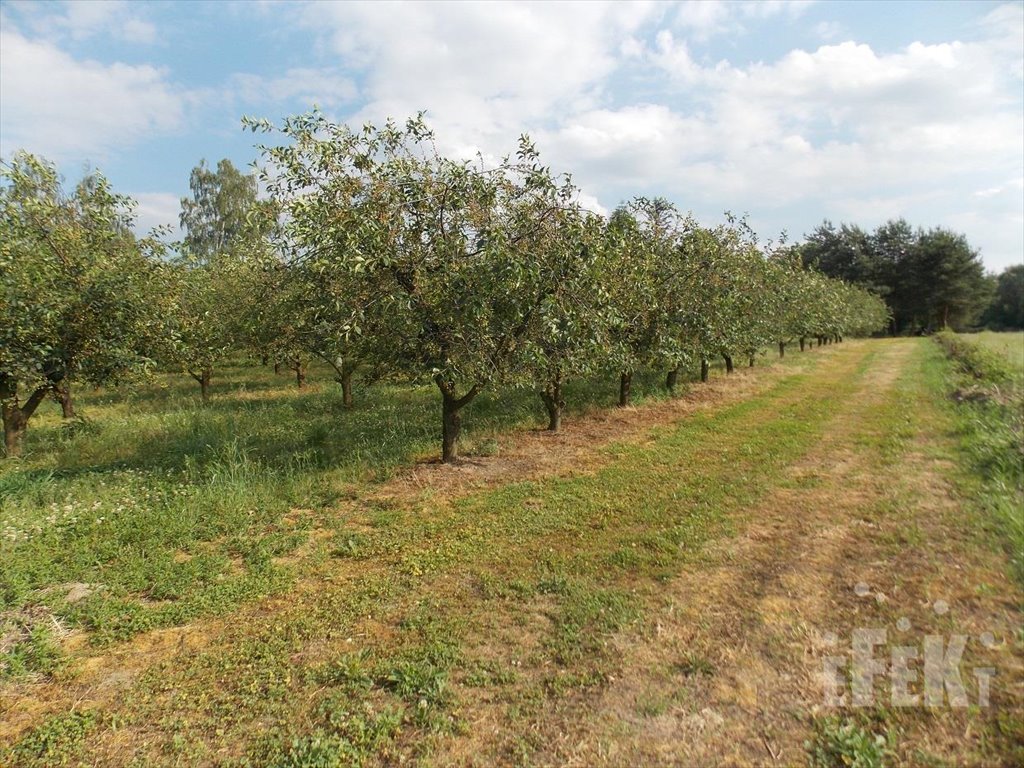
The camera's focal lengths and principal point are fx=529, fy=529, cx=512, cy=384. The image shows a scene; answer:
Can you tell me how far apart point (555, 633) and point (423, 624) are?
1111 millimetres

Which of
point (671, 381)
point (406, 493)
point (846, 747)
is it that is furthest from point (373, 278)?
point (671, 381)

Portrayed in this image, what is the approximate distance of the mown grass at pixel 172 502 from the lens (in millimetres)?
4703

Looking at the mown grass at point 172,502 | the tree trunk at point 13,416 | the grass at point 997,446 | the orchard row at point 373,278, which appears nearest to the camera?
the mown grass at point 172,502

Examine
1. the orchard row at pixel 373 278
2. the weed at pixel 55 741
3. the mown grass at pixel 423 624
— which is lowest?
the weed at pixel 55 741

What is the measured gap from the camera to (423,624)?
4.46 metres

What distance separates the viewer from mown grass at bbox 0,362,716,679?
470cm

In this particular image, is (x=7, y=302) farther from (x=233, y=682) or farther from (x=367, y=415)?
(x=233, y=682)

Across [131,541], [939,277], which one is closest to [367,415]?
[131,541]

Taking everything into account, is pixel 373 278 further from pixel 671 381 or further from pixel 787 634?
pixel 671 381

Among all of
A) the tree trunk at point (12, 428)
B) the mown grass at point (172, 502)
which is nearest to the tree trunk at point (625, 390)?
the mown grass at point (172, 502)

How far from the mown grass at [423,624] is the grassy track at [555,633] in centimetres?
2

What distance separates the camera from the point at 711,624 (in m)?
4.33

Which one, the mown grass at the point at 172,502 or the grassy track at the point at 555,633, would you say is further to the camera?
the mown grass at the point at 172,502

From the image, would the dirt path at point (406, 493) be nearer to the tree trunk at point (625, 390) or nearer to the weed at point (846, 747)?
the tree trunk at point (625, 390)
